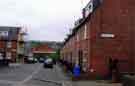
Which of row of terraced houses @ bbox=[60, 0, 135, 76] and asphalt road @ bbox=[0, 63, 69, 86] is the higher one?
row of terraced houses @ bbox=[60, 0, 135, 76]

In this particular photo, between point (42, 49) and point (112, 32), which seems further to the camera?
point (42, 49)

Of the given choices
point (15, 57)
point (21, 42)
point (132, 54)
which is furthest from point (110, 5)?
point (21, 42)

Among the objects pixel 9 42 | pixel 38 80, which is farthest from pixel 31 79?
pixel 9 42

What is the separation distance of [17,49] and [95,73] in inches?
2967

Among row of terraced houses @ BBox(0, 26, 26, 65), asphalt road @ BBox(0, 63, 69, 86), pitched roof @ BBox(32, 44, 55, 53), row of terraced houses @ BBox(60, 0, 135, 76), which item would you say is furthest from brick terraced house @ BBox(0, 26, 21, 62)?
row of terraced houses @ BBox(60, 0, 135, 76)

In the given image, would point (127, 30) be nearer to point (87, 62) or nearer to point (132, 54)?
point (132, 54)

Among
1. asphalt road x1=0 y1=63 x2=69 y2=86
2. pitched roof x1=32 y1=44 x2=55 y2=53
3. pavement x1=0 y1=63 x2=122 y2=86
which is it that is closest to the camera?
pavement x1=0 y1=63 x2=122 y2=86

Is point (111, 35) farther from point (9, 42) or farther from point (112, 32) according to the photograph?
point (9, 42)

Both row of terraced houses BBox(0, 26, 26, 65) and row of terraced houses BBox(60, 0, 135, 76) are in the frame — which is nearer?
row of terraced houses BBox(60, 0, 135, 76)

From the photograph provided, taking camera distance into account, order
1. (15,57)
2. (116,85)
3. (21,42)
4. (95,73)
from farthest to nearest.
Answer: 1. (21,42)
2. (15,57)
3. (95,73)
4. (116,85)

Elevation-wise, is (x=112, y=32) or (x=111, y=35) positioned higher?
(x=112, y=32)

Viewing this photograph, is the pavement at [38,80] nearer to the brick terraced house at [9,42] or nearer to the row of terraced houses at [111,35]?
the row of terraced houses at [111,35]

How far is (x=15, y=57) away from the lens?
108938 mm

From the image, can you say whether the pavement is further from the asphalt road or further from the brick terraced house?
the brick terraced house
